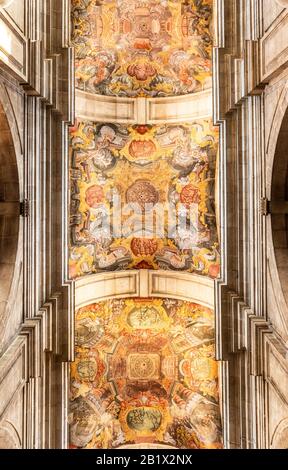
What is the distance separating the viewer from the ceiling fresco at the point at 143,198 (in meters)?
11.3

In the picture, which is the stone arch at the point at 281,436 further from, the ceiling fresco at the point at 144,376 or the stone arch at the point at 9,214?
the stone arch at the point at 9,214

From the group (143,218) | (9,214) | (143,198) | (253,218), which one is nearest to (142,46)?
(143,198)

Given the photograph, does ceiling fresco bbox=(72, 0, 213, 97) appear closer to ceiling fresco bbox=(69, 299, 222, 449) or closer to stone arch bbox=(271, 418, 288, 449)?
ceiling fresco bbox=(69, 299, 222, 449)

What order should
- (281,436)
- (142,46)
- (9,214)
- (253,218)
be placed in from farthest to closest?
(142,46), (253,218), (9,214), (281,436)

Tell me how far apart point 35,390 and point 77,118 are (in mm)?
6215

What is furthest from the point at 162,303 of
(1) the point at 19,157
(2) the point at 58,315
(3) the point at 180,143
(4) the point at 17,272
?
(1) the point at 19,157

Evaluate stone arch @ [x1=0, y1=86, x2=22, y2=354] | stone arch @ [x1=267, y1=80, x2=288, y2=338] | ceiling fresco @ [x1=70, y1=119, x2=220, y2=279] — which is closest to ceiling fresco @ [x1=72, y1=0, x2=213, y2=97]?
ceiling fresco @ [x1=70, y1=119, x2=220, y2=279]

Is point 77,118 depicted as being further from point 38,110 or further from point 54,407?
point 54,407

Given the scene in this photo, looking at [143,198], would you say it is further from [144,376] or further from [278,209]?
[278,209]

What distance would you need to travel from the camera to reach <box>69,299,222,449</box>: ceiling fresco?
10867 mm

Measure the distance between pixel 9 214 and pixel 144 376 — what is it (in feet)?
18.8

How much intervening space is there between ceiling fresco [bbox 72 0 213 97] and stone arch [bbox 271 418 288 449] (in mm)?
7582

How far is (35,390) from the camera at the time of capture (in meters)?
8.34

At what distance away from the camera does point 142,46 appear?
1122 cm
